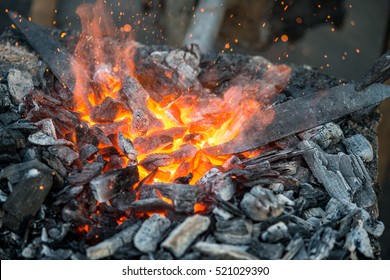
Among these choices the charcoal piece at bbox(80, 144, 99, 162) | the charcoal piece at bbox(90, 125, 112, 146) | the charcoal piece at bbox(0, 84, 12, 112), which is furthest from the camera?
the charcoal piece at bbox(0, 84, 12, 112)

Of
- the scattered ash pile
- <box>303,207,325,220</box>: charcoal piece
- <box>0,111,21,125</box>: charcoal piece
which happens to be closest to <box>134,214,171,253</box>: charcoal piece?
the scattered ash pile

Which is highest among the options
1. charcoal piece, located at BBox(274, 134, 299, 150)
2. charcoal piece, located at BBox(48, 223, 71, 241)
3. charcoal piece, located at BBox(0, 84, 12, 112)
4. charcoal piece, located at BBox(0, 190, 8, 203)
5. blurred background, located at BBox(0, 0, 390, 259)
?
Answer: blurred background, located at BBox(0, 0, 390, 259)

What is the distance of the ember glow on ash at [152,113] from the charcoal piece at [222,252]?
600mm

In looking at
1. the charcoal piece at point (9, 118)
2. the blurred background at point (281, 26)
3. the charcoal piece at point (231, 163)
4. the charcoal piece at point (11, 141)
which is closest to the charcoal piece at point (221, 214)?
the charcoal piece at point (231, 163)

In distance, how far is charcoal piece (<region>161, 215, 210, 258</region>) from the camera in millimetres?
2043

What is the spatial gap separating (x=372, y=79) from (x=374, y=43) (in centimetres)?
275

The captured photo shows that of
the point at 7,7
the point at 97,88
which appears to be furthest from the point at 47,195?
the point at 7,7

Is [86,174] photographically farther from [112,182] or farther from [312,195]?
[312,195]

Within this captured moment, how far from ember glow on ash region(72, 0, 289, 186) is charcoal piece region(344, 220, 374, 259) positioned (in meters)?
0.80

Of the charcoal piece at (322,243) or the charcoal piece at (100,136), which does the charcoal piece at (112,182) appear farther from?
the charcoal piece at (322,243)

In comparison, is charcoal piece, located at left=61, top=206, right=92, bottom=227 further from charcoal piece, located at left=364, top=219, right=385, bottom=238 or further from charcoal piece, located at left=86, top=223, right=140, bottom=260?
charcoal piece, located at left=364, top=219, right=385, bottom=238

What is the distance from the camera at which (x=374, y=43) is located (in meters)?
5.36

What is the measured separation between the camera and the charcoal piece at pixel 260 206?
218cm
